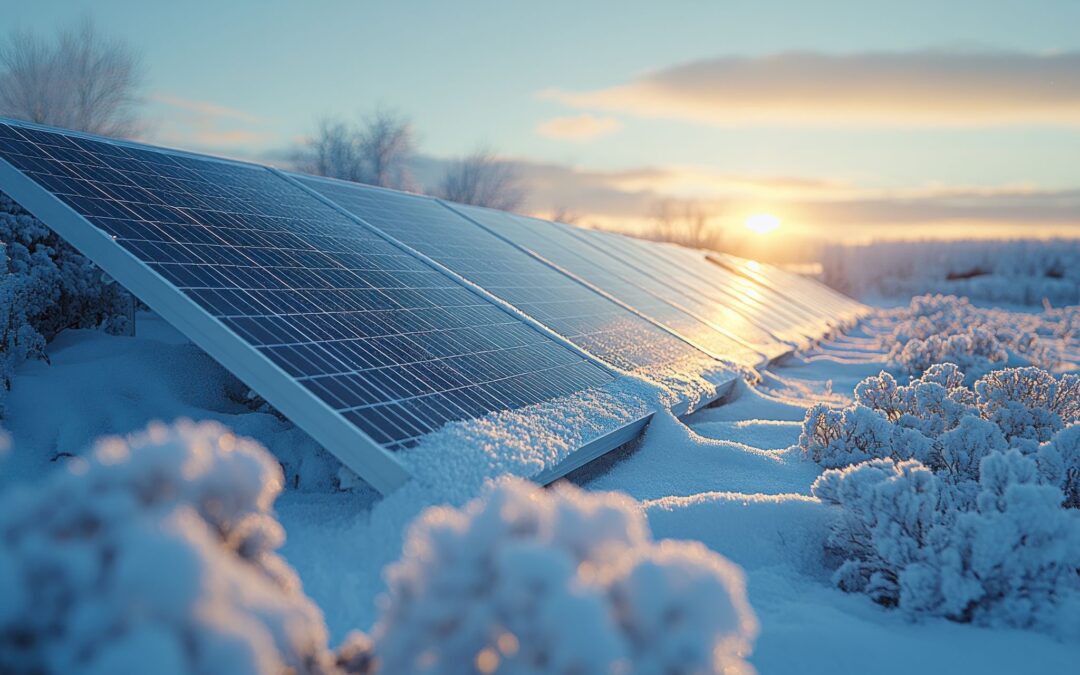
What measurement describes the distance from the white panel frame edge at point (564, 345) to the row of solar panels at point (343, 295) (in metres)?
0.04

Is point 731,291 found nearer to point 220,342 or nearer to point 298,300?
point 298,300

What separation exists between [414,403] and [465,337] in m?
1.82

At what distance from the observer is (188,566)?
186 centimetres

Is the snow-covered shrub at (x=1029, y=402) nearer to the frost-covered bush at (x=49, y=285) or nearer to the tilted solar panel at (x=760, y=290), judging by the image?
the frost-covered bush at (x=49, y=285)

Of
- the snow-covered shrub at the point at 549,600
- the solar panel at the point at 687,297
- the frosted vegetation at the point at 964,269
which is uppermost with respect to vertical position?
the snow-covered shrub at the point at 549,600

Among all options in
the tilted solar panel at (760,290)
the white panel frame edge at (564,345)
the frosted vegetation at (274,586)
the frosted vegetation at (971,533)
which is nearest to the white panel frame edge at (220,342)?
the white panel frame edge at (564,345)

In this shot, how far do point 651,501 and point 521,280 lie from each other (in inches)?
192

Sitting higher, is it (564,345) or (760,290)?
(564,345)

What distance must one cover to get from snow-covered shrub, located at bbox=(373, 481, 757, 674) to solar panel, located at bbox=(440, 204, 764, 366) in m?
8.74

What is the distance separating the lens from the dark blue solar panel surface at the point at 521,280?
887 cm

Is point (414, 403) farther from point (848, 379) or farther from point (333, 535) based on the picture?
point (848, 379)

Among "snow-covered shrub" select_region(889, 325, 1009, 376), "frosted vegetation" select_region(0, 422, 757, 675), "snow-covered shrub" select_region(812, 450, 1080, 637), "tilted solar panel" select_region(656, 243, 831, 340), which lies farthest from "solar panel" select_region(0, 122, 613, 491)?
"tilted solar panel" select_region(656, 243, 831, 340)

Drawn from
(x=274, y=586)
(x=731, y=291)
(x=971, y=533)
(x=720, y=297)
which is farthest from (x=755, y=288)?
(x=274, y=586)

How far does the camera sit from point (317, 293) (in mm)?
6160
